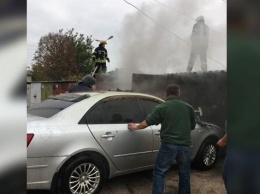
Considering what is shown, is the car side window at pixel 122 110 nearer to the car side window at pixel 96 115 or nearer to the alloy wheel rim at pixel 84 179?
the car side window at pixel 96 115

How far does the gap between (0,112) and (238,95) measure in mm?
566

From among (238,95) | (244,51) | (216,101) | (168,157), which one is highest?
(244,51)

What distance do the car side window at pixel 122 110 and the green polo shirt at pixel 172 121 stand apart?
1.99ft

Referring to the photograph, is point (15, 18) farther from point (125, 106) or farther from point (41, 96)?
point (41, 96)

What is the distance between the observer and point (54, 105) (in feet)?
14.8

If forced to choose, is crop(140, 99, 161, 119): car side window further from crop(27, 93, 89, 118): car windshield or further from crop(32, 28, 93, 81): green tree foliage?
crop(32, 28, 93, 81): green tree foliage

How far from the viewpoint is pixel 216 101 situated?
287 inches

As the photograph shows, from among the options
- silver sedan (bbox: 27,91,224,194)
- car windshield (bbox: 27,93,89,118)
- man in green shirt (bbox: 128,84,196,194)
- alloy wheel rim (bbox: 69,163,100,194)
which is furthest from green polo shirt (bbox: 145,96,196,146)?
car windshield (bbox: 27,93,89,118)

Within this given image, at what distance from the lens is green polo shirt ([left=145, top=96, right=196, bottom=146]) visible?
162 inches

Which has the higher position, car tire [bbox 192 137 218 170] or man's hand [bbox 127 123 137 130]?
man's hand [bbox 127 123 137 130]

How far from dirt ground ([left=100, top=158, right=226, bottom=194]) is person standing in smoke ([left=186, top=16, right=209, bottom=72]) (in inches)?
215

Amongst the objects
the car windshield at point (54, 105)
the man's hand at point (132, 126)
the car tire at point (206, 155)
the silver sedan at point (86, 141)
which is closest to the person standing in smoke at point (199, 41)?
the car tire at point (206, 155)

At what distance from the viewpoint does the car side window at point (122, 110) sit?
457 cm

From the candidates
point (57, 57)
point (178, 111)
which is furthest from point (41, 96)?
point (57, 57)
